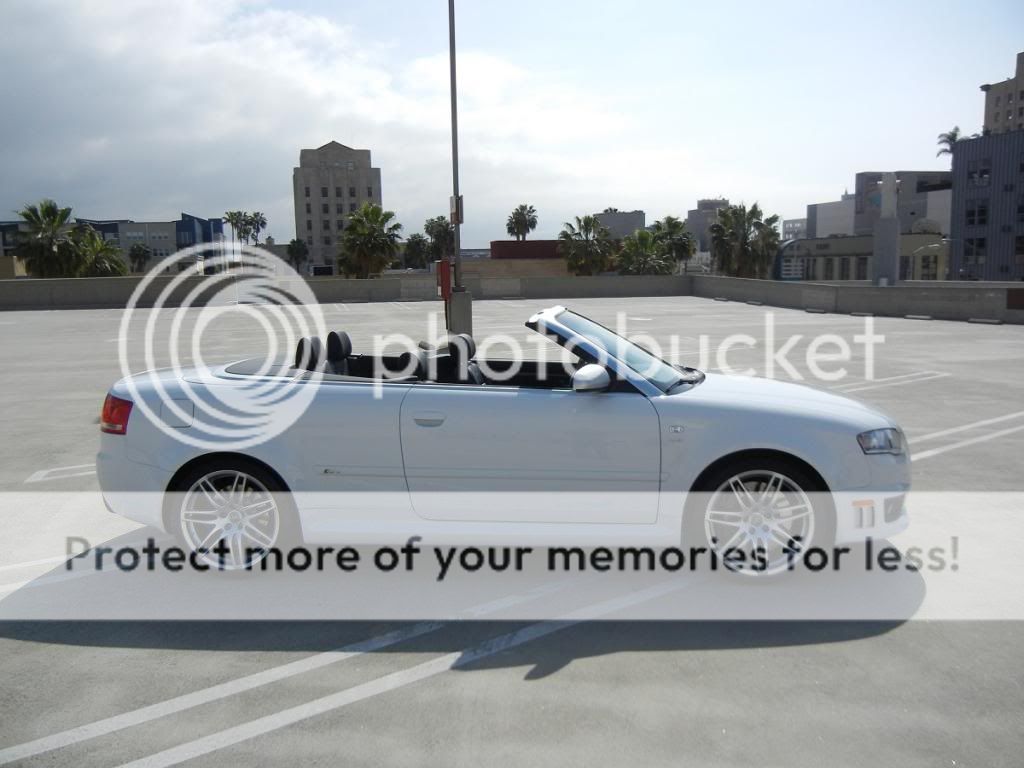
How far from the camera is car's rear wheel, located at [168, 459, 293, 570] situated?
197 inches

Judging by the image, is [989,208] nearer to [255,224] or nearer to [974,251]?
[974,251]

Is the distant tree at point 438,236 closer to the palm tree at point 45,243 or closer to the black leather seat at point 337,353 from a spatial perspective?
the palm tree at point 45,243

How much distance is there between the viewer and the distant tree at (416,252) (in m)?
146

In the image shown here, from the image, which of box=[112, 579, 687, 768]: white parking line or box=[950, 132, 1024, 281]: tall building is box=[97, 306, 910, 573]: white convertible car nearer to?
box=[112, 579, 687, 768]: white parking line

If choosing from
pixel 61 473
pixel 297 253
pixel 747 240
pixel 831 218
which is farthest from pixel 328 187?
pixel 61 473

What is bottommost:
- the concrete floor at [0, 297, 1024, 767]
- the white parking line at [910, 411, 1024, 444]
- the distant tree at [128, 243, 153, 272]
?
the concrete floor at [0, 297, 1024, 767]

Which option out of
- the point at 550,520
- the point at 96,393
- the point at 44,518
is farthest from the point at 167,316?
the point at 550,520

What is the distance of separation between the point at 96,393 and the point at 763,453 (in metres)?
10.9

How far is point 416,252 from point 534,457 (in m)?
144

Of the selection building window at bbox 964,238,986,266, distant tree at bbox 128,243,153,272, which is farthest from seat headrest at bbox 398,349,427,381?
distant tree at bbox 128,243,153,272

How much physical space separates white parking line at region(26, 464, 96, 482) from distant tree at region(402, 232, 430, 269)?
140 m

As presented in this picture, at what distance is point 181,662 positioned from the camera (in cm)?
408

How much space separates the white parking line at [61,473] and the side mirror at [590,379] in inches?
204
